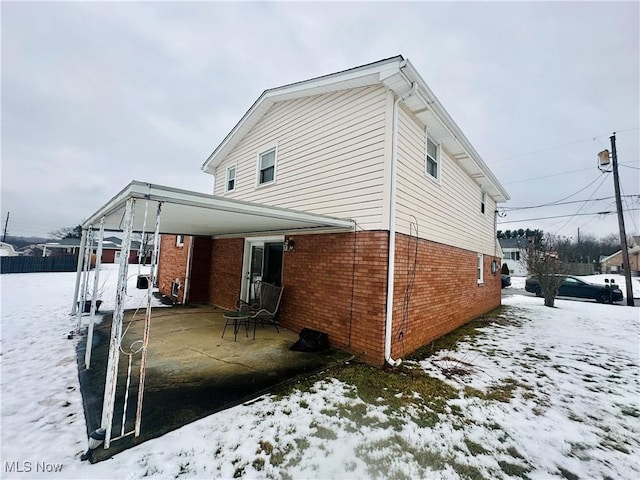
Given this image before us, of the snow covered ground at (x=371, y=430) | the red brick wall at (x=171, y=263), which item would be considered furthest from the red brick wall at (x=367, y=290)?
the red brick wall at (x=171, y=263)

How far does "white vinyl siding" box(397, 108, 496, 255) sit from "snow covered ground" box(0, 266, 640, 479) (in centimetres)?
296

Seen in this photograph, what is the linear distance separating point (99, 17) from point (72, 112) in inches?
358

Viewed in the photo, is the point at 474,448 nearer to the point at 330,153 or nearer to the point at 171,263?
the point at 330,153

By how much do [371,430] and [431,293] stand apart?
4.00 m

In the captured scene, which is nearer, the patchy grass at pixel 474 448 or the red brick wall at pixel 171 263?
the patchy grass at pixel 474 448

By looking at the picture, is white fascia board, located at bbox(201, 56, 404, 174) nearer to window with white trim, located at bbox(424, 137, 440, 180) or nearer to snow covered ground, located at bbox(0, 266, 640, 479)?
window with white trim, located at bbox(424, 137, 440, 180)

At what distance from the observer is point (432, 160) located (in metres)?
6.59

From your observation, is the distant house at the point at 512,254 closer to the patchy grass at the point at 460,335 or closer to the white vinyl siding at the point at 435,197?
the patchy grass at the point at 460,335

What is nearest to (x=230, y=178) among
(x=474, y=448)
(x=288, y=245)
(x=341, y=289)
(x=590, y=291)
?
(x=288, y=245)

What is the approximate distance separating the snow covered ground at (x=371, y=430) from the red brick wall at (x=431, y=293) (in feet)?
2.40

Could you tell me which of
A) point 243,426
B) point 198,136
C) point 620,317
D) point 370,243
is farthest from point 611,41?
point 198,136

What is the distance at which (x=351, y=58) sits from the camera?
11.8 m

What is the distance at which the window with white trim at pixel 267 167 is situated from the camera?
7819 millimetres

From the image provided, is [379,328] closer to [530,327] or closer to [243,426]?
[243,426]
